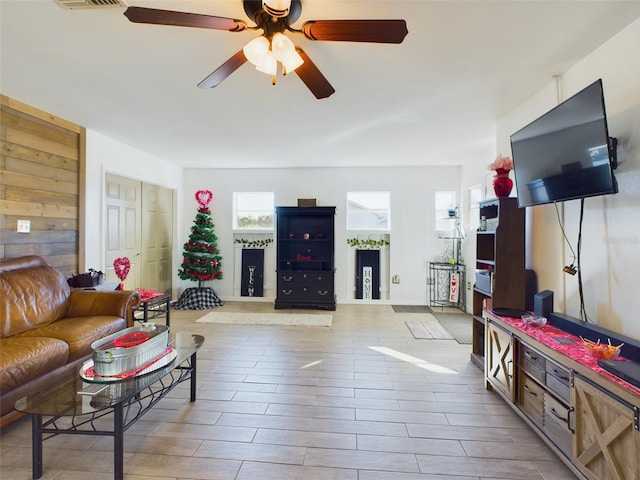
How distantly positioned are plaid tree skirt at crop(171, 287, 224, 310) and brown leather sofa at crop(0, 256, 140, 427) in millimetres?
2340

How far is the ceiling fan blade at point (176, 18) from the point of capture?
142cm

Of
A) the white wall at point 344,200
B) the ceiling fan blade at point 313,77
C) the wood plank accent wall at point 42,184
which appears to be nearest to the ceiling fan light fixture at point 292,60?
the ceiling fan blade at point 313,77

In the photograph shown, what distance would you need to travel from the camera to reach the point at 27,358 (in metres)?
1.93

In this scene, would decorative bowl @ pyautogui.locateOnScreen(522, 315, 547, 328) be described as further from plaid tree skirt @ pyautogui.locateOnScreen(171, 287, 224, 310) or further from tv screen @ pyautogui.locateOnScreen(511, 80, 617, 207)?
plaid tree skirt @ pyautogui.locateOnScreen(171, 287, 224, 310)

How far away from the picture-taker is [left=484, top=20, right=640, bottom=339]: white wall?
1741 mm

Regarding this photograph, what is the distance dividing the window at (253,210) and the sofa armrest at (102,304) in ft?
10.1

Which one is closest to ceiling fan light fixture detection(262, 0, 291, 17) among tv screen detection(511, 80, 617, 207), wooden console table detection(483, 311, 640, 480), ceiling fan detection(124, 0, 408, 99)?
ceiling fan detection(124, 0, 408, 99)

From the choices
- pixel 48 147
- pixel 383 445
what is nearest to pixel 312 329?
pixel 383 445

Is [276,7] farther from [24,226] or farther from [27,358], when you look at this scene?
[24,226]

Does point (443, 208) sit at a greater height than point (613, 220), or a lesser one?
greater

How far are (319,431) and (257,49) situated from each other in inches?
89.0

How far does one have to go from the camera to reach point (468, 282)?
5020 millimetres

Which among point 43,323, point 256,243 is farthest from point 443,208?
point 43,323

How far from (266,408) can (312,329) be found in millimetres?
1904
